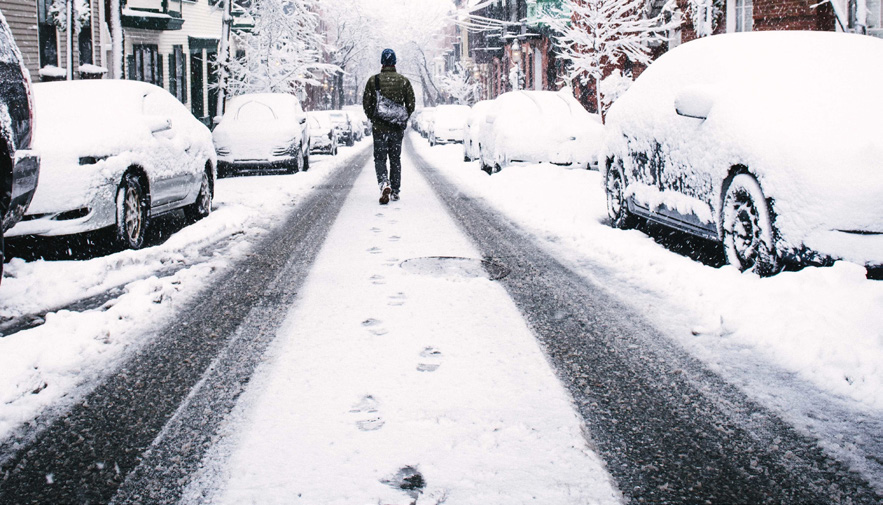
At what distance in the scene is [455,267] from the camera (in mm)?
6648

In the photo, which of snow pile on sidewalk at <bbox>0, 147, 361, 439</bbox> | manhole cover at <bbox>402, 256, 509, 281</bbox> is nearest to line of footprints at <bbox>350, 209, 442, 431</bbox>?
manhole cover at <bbox>402, 256, 509, 281</bbox>

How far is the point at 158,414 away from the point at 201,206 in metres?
6.95

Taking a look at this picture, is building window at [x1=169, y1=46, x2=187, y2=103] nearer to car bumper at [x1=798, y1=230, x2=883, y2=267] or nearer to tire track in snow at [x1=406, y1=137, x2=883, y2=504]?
tire track in snow at [x1=406, y1=137, x2=883, y2=504]

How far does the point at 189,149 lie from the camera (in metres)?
9.52

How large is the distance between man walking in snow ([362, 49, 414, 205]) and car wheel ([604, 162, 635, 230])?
346 cm

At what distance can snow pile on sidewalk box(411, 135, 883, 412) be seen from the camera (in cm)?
405

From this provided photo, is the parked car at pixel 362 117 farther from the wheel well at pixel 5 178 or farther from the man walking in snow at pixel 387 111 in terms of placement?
the wheel well at pixel 5 178

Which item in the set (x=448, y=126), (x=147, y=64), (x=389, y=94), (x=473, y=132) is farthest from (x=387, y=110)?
(x=448, y=126)

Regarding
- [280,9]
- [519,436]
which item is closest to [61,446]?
[519,436]

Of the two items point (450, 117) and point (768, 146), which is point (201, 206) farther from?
point (450, 117)

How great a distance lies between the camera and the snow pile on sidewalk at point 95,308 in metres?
3.84

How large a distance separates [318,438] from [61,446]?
0.95 meters

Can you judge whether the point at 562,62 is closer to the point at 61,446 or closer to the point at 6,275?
the point at 6,275

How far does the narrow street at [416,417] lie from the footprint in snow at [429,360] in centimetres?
2
